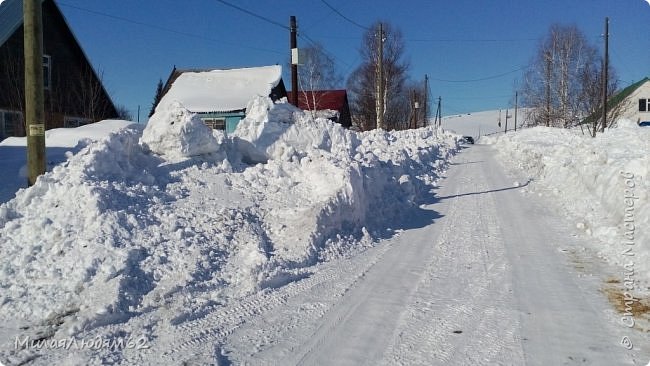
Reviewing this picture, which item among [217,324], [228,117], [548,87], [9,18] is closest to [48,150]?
[217,324]

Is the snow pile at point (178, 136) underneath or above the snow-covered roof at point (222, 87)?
underneath

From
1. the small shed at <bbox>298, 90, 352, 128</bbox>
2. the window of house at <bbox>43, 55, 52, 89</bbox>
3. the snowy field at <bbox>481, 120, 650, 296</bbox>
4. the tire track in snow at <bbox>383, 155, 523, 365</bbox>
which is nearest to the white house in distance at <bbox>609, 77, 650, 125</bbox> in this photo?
the small shed at <bbox>298, 90, 352, 128</bbox>

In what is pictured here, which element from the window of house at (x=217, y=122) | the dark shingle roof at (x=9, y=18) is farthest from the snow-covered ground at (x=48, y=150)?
the window of house at (x=217, y=122)

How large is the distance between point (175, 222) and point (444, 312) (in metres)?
3.73

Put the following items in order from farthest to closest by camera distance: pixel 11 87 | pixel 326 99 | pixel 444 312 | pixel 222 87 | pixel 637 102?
1. pixel 637 102
2. pixel 326 99
3. pixel 222 87
4. pixel 11 87
5. pixel 444 312

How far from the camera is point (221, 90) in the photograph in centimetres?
2786

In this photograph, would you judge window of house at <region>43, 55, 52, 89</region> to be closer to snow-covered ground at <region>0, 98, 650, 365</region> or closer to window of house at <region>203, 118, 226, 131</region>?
window of house at <region>203, 118, 226, 131</region>

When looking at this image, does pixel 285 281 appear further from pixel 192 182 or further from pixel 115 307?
pixel 192 182

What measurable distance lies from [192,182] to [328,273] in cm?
329

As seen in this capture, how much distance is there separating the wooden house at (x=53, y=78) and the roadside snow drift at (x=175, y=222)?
11.4 m

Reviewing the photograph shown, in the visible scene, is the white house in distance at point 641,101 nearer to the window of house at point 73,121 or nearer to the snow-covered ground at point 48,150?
the window of house at point 73,121

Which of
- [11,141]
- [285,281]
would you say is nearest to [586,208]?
[285,281]

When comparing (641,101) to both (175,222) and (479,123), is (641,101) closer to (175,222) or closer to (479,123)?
(175,222)

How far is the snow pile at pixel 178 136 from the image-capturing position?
8.69m
